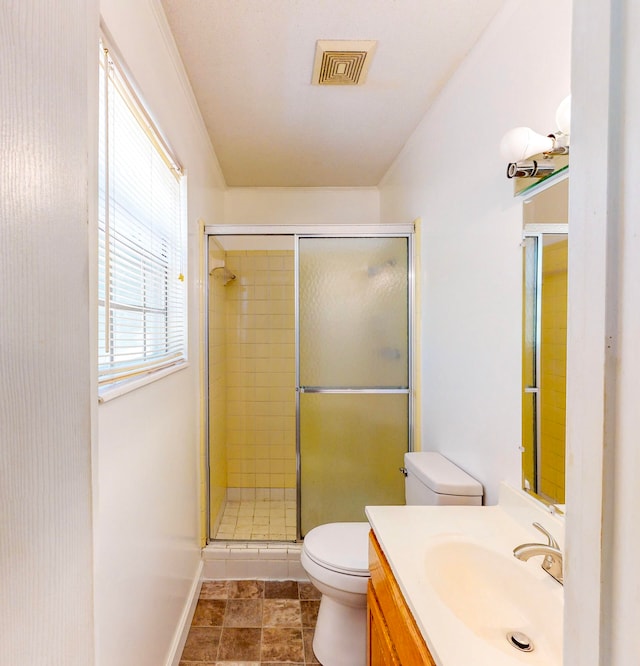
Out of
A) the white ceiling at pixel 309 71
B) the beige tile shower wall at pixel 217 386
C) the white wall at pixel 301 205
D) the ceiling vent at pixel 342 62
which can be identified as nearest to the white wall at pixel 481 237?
the white ceiling at pixel 309 71

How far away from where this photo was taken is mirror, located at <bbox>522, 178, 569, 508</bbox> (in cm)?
114

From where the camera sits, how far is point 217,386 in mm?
2670

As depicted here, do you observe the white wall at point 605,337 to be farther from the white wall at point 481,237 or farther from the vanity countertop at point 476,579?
the white wall at point 481,237

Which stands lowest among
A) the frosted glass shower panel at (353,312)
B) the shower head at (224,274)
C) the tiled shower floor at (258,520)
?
the tiled shower floor at (258,520)

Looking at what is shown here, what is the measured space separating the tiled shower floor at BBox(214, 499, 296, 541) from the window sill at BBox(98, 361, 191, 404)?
4.68 ft

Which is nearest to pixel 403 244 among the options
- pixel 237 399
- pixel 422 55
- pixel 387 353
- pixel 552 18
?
pixel 387 353

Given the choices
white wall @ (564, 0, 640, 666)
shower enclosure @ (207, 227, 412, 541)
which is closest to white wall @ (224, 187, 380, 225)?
shower enclosure @ (207, 227, 412, 541)

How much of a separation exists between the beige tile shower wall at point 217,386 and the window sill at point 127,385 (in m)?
0.92

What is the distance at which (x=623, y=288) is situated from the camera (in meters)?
0.32

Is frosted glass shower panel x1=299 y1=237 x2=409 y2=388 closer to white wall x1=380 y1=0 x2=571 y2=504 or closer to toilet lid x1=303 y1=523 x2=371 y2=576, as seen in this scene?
white wall x1=380 y1=0 x2=571 y2=504

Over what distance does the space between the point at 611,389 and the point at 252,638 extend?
6.79ft

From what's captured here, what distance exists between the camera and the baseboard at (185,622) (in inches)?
64.1

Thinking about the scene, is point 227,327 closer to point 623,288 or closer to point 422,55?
point 422,55

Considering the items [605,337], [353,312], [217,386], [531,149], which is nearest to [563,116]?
[531,149]
